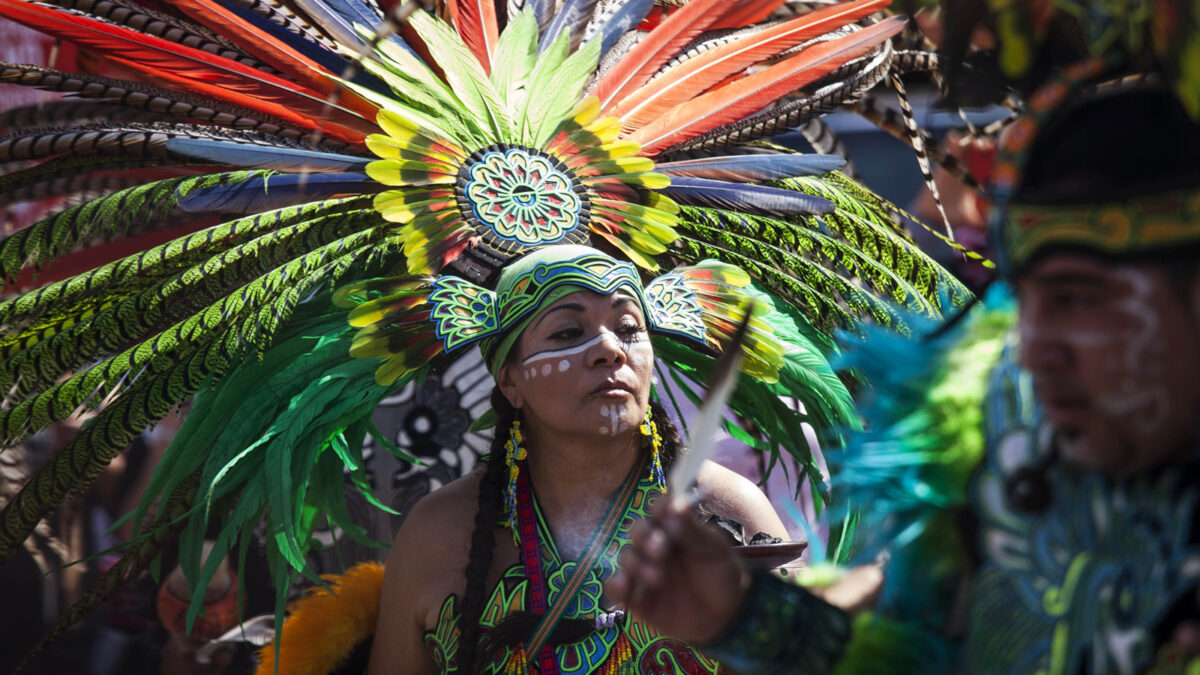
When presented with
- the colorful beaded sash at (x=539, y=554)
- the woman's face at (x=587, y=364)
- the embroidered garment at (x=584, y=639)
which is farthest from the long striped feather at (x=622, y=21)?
the embroidered garment at (x=584, y=639)

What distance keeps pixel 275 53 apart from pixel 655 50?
1.01 metres

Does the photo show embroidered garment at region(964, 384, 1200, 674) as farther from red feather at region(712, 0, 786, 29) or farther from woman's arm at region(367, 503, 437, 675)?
red feather at region(712, 0, 786, 29)

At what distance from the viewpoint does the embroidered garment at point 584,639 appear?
2715 millimetres

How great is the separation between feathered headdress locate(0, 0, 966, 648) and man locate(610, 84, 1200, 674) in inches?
64.0

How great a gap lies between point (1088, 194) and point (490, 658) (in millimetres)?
1839

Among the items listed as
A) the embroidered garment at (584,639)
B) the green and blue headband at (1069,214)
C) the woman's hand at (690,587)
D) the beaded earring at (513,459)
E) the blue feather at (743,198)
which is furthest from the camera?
the blue feather at (743,198)

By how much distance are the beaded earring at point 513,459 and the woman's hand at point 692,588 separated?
4.74ft

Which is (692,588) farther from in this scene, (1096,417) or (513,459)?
(513,459)

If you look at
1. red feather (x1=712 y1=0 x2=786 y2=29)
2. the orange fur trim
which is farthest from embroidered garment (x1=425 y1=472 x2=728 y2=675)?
red feather (x1=712 y1=0 x2=786 y2=29)

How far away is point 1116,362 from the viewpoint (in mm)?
1272

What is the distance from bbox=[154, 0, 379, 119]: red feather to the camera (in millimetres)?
3150

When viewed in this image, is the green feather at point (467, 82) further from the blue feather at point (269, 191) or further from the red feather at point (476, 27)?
the blue feather at point (269, 191)

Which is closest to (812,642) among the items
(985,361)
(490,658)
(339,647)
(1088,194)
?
(985,361)

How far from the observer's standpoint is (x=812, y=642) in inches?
60.1
